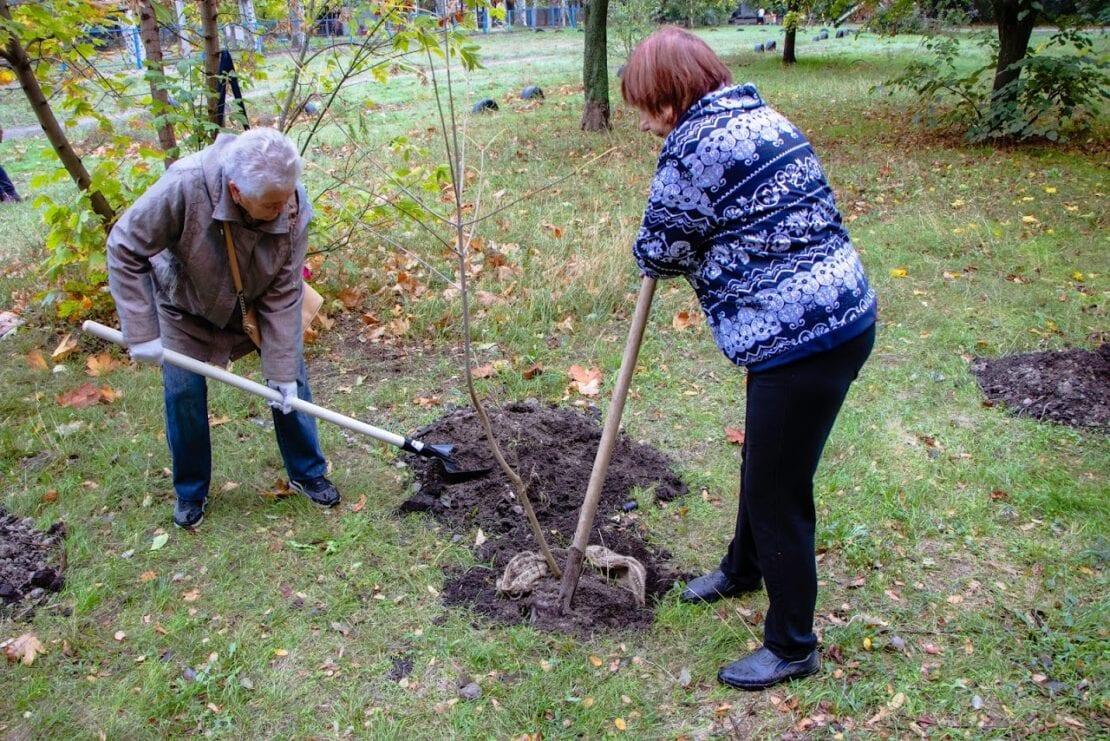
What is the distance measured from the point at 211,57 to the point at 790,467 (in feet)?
15.4

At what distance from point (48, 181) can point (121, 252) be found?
91.1 inches

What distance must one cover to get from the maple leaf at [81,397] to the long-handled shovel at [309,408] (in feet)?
3.95

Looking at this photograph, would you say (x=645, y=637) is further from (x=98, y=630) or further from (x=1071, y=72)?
(x=1071, y=72)

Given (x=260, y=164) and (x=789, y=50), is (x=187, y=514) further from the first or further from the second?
(x=789, y=50)

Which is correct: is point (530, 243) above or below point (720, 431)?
above

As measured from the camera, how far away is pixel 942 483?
363 cm

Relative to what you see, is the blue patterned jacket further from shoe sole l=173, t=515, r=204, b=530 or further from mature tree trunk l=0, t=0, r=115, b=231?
mature tree trunk l=0, t=0, r=115, b=231

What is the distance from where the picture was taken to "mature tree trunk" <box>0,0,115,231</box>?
Result: 4.52m

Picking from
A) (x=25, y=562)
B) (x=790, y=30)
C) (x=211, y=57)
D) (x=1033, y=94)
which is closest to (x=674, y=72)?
(x=25, y=562)

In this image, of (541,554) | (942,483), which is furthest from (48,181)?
(942,483)

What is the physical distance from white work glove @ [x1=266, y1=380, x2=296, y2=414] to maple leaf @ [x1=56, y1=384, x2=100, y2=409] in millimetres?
1811

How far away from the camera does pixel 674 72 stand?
2084 millimetres

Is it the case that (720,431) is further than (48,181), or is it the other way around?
(48,181)

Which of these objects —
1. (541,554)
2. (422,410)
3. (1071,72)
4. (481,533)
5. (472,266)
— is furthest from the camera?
(1071,72)
